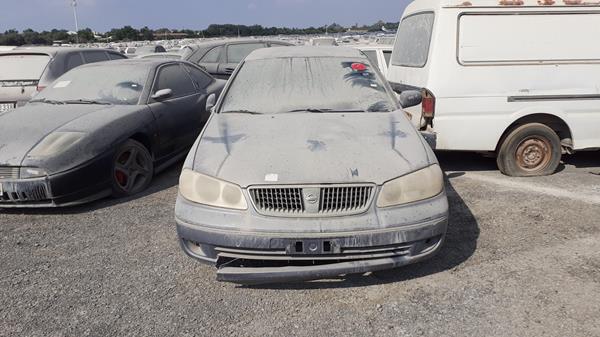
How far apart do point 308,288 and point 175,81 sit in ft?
12.8

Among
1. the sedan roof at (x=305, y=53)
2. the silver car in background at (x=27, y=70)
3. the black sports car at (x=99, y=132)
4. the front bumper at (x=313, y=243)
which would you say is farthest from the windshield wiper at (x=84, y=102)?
the front bumper at (x=313, y=243)

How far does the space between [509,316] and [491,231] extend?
119cm

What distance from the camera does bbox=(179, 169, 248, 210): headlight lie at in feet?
8.40

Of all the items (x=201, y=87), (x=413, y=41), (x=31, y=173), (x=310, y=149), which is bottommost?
(x=31, y=173)

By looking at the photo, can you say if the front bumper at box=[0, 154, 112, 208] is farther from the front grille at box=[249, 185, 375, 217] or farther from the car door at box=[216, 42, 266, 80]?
the car door at box=[216, 42, 266, 80]

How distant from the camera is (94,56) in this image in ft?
26.8

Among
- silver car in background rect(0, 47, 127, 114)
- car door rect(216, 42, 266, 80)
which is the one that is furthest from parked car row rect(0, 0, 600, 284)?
car door rect(216, 42, 266, 80)

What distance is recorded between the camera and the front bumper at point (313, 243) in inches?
96.3

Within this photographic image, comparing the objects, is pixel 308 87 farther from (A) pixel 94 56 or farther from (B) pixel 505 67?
(A) pixel 94 56

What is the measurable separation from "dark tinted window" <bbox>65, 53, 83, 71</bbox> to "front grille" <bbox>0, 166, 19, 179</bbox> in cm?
377

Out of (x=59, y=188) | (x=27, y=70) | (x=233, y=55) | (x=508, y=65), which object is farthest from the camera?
(x=233, y=55)

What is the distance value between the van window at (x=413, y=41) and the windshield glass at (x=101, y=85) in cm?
335

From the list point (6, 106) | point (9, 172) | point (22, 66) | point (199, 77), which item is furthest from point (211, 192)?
point (22, 66)

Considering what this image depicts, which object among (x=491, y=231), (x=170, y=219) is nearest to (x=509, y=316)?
(x=491, y=231)
